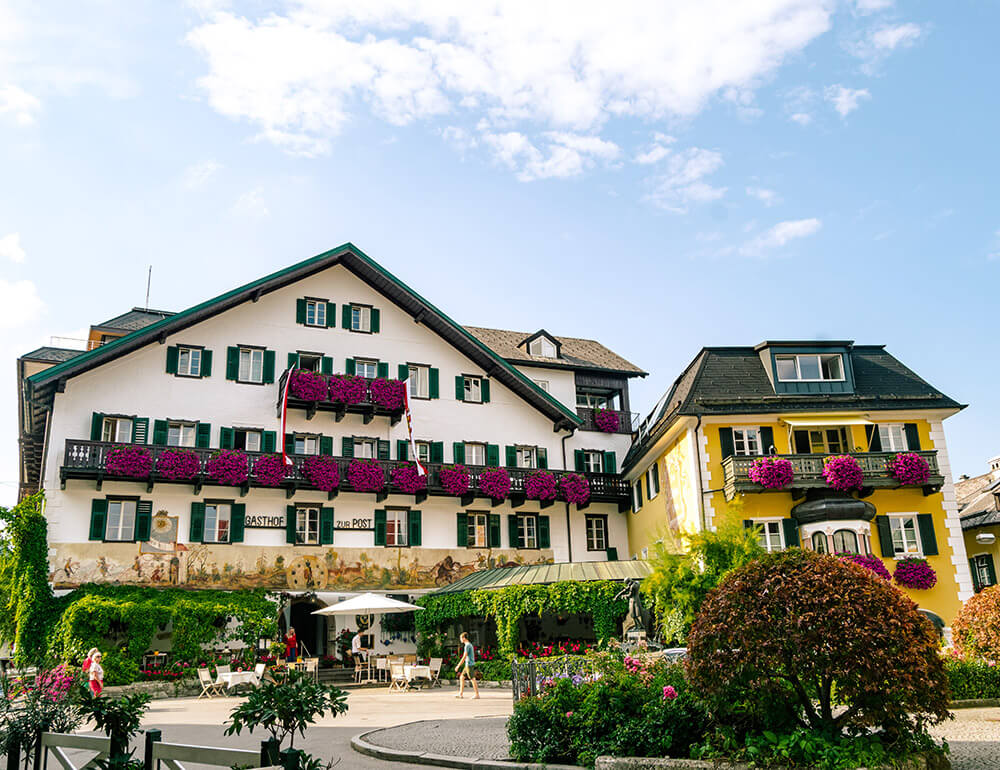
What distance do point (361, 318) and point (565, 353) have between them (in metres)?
11.3

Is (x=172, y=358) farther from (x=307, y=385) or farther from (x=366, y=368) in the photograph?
(x=366, y=368)

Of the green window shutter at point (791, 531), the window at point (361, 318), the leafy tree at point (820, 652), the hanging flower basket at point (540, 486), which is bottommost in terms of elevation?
the leafy tree at point (820, 652)

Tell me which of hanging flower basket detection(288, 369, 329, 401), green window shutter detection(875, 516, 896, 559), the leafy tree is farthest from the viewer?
hanging flower basket detection(288, 369, 329, 401)

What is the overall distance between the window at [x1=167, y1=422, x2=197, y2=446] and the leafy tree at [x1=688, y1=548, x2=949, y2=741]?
2512 centimetres

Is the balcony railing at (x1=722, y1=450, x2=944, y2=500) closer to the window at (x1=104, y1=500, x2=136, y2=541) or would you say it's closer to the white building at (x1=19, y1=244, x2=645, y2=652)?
the white building at (x1=19, y1=244, x2=645, y2=652)

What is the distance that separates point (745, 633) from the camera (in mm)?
10312

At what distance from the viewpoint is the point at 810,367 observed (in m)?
34.3

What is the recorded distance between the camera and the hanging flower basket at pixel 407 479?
34.0 m

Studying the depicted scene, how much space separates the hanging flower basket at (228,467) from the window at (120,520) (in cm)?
274

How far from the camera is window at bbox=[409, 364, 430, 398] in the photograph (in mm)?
37000

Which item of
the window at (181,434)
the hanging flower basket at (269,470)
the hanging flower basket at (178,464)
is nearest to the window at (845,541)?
the hanging flower basket at (269,470)

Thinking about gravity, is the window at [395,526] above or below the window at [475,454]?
below

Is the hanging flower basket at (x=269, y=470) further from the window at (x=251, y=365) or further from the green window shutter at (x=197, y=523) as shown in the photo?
the window at (x=251, y=365)

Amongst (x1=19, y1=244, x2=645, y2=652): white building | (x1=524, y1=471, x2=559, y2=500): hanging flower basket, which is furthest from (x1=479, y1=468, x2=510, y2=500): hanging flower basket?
(x1=524, y1=471, x2=559, y2=500): hanging flower basket
